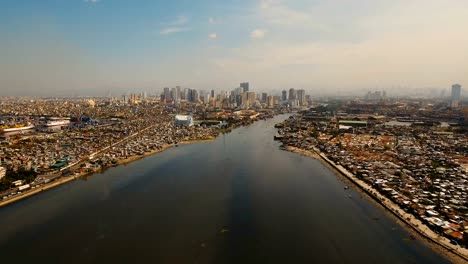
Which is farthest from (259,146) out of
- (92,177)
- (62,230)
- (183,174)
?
(62,230)

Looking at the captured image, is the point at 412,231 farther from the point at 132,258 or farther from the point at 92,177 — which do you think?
the point at 92,177

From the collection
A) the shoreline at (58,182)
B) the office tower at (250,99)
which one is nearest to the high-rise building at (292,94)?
the office tower at (250,99)

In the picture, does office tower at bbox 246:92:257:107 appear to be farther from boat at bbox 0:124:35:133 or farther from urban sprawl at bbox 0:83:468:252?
boat at bbox 0:124:35:133

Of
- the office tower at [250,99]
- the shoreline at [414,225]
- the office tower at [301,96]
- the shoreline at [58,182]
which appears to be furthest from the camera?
the office tower at [301,96]

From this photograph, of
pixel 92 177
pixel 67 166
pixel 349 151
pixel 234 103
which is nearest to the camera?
pixel 92 177

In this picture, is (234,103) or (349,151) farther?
(234,103)

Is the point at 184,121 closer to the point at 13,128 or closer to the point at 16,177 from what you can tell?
the point at 13,128

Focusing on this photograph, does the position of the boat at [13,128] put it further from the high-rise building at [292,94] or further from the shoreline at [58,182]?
the high-rise building at [292,94]

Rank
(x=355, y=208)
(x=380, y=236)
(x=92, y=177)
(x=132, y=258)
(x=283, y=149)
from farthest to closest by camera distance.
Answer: (x=283, y=149) → (x=92, y=177) → (x=355, y=208) → (x=380, y=236) → (x=132, y=258)

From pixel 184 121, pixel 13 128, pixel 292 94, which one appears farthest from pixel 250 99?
pixel 13 128
